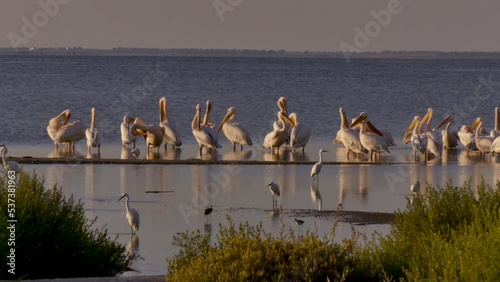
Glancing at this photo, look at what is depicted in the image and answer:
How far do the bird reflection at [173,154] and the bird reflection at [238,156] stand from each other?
3.00 feet

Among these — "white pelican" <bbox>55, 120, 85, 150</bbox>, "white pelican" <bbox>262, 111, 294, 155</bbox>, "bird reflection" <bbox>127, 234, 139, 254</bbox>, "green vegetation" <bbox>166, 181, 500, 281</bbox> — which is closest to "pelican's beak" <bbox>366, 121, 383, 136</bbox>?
"white pelican" <bbox>262, 111, 294, 155</bbox>

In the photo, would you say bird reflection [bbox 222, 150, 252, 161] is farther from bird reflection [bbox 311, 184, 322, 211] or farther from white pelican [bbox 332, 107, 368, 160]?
bird reflection [bbox 311, 184, 322, 211]

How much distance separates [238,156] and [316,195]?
24.6ft

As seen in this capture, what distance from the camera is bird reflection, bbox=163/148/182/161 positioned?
21.0 m

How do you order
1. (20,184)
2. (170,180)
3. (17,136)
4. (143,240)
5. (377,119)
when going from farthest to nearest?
(377,119), (17,136), (170,180), (143,240), (20,184)

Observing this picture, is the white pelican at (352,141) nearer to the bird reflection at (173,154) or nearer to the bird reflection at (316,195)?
the bird reflection at (173,154)

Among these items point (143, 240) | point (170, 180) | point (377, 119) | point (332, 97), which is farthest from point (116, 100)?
point (143, 240)

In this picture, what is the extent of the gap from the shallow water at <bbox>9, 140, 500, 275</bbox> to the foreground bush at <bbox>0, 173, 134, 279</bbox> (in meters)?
0.62

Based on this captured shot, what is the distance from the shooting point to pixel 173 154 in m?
22.0

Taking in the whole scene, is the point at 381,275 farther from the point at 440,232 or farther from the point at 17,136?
the point at 17,136

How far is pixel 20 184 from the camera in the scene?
27.5 ft

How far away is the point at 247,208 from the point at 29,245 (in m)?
5.42

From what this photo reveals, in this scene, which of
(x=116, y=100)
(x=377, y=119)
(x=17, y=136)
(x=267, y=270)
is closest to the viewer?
(x=267, y=270)

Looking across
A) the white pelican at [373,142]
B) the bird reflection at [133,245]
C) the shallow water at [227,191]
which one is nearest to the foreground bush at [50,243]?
the shallow water at [227,191]
